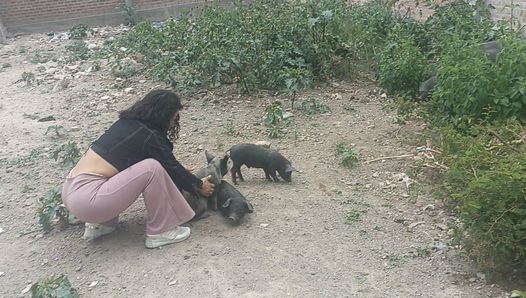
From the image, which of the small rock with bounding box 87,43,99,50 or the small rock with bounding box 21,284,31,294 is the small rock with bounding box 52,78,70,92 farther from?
the small rock with bounding box 21,284,31,294

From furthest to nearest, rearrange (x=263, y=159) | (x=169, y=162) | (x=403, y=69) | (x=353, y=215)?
(x=403, y=69), (x=263, y=159), (x=353, y=215), (x=169, y=162)

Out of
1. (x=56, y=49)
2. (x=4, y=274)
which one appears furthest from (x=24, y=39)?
(x=4, y=274)

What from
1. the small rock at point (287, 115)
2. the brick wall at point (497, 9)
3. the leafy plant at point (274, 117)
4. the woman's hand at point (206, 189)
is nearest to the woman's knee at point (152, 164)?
the woman's hand at point (206, 189)

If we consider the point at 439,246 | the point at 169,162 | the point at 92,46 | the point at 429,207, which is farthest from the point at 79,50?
the point at 439,246

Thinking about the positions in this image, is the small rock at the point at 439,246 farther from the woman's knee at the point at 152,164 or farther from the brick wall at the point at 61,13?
the brick wall at the point at 61,13

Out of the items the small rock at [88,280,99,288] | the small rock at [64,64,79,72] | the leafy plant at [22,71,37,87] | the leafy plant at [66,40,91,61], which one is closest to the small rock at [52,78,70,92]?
the leafy plant at [22,71,37,87]

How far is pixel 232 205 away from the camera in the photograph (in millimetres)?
4602

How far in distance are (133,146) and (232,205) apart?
896 millimetres

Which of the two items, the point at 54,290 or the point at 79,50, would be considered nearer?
the point at 54,290

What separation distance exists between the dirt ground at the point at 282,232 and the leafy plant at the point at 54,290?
0.22 m

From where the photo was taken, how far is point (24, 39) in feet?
45.8

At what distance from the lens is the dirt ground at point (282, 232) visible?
393 cm

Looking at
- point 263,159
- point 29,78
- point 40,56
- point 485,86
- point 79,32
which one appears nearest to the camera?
point 263,159

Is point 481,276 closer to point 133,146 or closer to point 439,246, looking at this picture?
point 439,246
